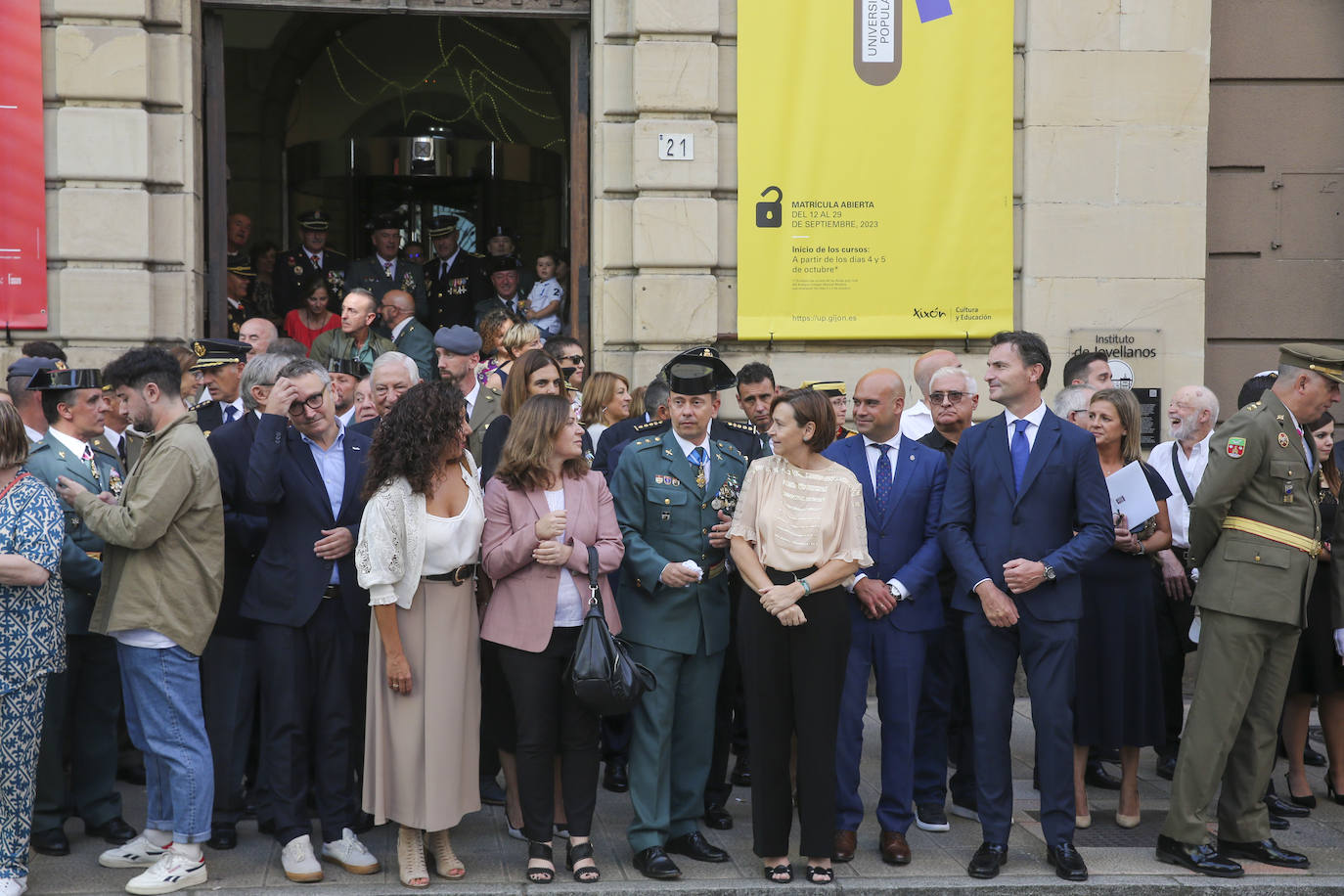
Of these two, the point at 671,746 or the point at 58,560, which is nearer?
the point at 58,560

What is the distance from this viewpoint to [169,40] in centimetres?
968

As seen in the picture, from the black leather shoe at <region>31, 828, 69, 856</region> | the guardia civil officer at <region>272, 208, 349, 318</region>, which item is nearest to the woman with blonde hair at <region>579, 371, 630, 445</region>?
the black leather shoe at <region>31, 828, 69, 856</region>

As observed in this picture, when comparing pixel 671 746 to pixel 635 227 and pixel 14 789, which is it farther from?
pixel 635 227

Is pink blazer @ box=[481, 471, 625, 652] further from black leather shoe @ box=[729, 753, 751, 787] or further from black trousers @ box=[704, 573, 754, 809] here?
black leather shoe @ box=[729, 753, 751, 787]

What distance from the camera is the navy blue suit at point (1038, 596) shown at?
19.7 feet

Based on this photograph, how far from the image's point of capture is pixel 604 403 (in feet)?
27.5

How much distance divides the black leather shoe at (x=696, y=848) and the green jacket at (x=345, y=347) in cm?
412

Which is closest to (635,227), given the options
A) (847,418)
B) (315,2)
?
(847,418)

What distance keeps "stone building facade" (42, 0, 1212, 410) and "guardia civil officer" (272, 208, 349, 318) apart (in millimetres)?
1566

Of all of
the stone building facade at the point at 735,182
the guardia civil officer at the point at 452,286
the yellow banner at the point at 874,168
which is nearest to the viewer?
the stone building facade at the point at 735,182

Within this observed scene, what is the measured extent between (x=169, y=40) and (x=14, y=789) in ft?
19.6

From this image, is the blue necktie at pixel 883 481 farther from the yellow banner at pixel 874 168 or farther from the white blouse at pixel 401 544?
the yellow banner at pixel 874 168

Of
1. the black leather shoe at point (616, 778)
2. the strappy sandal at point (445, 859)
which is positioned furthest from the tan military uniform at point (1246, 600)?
the strappy sandal at point (445, 859)

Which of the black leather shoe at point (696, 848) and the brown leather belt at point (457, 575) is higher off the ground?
the brown leather belt at point (457, 575)
